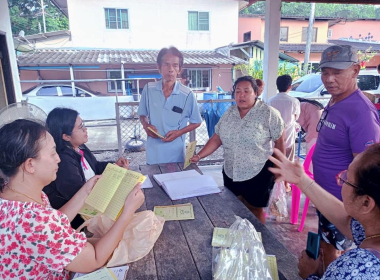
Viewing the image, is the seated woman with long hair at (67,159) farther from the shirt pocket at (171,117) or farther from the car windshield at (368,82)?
the car windshield at (368,82)

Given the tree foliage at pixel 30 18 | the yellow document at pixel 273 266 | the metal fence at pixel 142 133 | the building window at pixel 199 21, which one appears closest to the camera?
the yellow document at pixel 273 266

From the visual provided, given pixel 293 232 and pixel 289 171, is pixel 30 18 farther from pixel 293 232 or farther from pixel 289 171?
pixel 289 171

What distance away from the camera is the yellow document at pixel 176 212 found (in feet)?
5.04

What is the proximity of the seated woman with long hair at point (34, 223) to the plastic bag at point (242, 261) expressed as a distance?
1.40 feet

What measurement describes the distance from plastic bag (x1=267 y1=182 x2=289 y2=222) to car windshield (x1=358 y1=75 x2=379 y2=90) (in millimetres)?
7197

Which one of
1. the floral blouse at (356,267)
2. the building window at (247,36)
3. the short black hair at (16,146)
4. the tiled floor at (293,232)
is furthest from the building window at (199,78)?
the floral blouse at (356,267)

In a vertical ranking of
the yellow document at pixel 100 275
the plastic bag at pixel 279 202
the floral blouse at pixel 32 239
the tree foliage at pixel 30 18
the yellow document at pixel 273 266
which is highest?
the tree foliage at pixel 30 18

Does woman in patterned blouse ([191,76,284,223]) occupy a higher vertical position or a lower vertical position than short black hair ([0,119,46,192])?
lower

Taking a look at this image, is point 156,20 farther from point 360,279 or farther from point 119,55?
point 360,279

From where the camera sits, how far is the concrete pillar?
3604mm

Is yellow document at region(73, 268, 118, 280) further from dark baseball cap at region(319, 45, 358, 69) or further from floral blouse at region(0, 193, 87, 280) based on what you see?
dark baseball cap at region(319, 45, 358, 69)

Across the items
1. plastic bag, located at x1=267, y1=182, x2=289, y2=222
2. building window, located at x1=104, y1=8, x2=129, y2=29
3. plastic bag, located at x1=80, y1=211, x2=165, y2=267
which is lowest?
plastic bag, located at x1=267, y1=182, x2=289, y2=222

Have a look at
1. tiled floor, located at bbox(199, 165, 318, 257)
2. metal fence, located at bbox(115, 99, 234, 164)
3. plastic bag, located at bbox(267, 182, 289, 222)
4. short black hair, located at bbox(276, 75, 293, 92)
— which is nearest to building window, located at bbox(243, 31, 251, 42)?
metal fence, located at bbox(115, 99, 234, 164)

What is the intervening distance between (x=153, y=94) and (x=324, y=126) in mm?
1509
